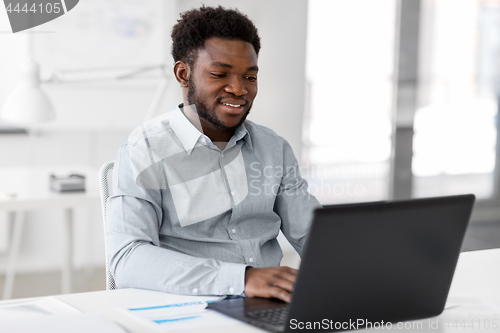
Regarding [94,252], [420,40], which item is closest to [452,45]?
[420,40]

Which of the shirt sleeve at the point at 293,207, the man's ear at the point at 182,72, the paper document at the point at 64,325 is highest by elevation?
the man's ear at the point at 182,72

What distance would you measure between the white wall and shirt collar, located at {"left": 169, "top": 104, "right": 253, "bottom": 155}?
192cm

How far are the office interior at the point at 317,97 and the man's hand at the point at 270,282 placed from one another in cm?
210

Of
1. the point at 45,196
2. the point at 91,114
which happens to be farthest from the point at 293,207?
the point at 91,114

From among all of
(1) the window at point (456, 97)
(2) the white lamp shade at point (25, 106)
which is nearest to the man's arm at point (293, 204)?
(2) the white lamp shade at point (25, 106)

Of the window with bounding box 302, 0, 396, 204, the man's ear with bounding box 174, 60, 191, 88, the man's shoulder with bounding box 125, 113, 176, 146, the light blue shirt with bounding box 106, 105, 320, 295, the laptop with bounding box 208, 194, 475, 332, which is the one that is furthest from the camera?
the window with bounding box 302, 0, 396, 204

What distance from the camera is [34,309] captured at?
3.18ft

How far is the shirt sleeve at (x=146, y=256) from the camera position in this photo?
107cm

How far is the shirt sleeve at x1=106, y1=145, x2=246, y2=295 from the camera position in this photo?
107 centimetres

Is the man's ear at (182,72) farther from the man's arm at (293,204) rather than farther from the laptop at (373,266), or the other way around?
the laptop at (373,266)

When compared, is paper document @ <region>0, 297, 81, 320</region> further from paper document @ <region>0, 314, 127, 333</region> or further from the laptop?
the laptop

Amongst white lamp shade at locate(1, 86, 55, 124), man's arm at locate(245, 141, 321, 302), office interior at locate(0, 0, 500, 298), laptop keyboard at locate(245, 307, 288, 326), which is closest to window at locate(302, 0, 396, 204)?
office interior at locate(0, 0, 500, 298)

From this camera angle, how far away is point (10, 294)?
112 inches

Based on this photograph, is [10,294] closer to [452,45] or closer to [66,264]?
[66,264]
